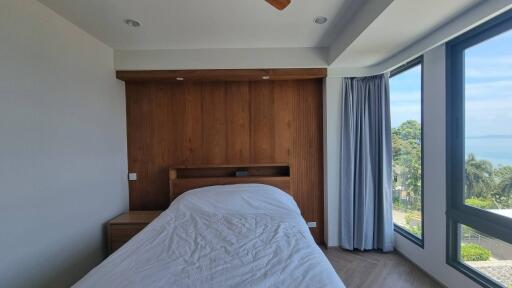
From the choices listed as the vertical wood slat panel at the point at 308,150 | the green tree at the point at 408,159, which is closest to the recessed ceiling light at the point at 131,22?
the vertical wood slat panel at the point at 308,150

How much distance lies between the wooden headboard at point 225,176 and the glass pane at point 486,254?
5.51 feet

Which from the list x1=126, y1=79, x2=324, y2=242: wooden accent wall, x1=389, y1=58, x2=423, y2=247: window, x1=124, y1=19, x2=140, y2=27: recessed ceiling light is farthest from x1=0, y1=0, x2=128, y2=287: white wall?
x1=389, y1=58, x2=423, y2=247: window

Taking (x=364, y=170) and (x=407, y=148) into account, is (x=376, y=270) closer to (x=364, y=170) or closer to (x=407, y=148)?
(x=364, y=170)

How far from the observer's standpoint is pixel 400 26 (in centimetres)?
192

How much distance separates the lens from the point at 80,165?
230 cm

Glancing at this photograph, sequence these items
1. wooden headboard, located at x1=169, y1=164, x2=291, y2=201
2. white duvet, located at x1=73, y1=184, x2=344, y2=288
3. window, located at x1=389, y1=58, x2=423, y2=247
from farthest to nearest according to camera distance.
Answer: wooden headboard, located at x1=169, y1=164, x2=291, y2=201 → window, located at x1=389, y1=58, x2=423, y2=247 → white duvet, located at x1=73, y1=184, x2=344, y2=288

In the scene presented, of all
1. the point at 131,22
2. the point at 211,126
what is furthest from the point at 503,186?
the point at 131,22

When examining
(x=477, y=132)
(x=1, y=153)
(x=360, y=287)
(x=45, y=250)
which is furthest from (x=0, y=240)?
(x=477, y=132)

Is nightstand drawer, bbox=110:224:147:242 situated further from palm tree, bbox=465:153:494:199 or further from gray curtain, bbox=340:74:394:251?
palm tree, bbox=465:153:494:199

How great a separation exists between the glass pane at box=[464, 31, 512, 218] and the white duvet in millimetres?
1466

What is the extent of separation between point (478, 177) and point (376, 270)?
132cm

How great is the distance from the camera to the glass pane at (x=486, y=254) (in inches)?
72.4

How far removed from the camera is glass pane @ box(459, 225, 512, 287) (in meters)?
1.84

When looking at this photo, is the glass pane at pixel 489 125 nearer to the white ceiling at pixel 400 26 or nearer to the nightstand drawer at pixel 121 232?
the white ceiling at pixel 400 26
